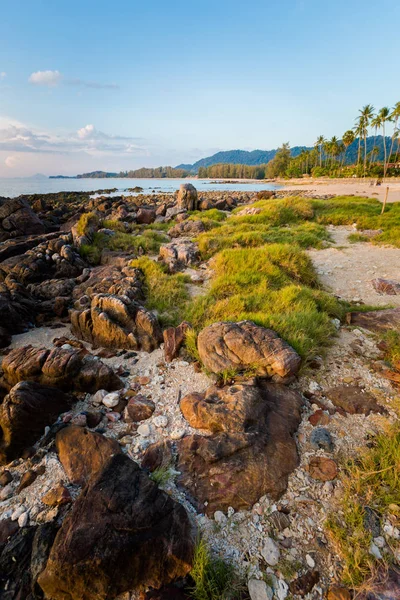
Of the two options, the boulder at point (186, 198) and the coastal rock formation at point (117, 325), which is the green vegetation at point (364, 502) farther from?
the boulder at point (186, 198)

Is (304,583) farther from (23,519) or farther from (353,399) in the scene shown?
(23,519)

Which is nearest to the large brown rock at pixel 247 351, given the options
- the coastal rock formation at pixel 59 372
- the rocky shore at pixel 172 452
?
the rocky shore at pixel 172 452

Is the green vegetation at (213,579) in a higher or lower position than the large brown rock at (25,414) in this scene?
lower

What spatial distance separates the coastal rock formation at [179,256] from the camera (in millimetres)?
10873

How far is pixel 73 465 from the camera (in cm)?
349

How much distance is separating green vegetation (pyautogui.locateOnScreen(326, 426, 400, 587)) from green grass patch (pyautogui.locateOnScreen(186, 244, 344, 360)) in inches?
76.2

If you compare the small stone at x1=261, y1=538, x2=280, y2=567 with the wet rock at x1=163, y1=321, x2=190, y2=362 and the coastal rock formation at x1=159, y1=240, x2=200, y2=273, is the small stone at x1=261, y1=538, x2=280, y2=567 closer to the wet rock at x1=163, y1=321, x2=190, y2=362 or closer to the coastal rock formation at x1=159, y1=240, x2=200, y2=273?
the wet rock at x1=163, y1=321, x2=190, y2=362

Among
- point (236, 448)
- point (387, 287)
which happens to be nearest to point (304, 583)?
point (236, 448)

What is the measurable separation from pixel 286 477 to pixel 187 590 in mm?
1481

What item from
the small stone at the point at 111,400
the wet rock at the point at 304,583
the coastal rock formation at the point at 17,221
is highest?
the coastal rock formation at the point at 17,221

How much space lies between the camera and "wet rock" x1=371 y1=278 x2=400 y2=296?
8413 mm

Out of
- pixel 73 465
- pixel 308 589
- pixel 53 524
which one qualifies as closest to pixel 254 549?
pixel 308 589

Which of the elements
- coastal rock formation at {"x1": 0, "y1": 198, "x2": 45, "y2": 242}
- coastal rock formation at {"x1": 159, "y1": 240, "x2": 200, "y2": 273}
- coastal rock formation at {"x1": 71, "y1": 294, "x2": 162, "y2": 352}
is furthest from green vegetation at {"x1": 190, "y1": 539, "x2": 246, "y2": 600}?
coastal rock formation at {"x1": 0, "y1": 198, "x2": 45, "y2": 242}

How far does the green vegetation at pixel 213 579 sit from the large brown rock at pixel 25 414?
2639 millimetres
